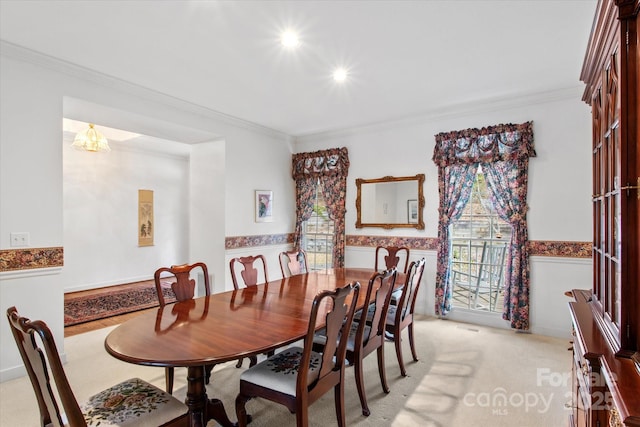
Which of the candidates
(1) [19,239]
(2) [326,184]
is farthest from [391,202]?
(1) [19,239]

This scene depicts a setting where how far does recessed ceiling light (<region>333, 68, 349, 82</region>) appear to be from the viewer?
3.22 meters

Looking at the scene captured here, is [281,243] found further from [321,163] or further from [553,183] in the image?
[553,183]

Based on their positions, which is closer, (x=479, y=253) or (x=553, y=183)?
(x=553, y=183)

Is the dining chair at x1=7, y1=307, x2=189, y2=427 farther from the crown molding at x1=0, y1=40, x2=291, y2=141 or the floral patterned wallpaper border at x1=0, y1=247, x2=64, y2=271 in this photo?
the crown molding at x1=0, y1=40, x2=291, y2=141

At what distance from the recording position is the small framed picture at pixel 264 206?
5.27m

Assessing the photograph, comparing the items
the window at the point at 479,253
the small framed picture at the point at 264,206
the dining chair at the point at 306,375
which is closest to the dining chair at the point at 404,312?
the dining chair at the point at 306,375

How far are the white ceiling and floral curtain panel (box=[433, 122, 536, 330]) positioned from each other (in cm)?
52

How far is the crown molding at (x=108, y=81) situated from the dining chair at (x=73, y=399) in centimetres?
260

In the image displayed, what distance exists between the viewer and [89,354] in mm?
3314

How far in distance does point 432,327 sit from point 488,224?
1.51 metres

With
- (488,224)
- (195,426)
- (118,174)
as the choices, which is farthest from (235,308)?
(118,174)

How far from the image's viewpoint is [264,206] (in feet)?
17.7

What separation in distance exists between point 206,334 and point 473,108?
409 cm

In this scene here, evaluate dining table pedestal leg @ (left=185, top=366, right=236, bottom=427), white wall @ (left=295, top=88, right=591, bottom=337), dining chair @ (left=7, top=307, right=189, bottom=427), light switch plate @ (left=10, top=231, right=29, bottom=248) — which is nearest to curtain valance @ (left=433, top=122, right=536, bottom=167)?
white wall @ (left=295, top=88, right=591, bottom=337)
